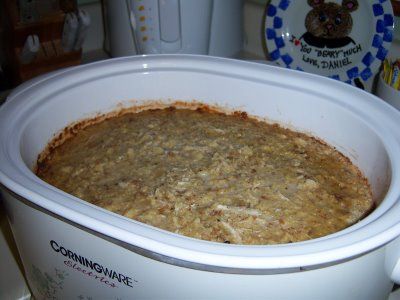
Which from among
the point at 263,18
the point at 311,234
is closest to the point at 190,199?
the point at 311,234

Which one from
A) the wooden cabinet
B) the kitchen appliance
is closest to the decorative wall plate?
the kitchen appliance

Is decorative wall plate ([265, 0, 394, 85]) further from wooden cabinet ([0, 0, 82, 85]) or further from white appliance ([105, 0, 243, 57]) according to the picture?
wooden cabinet ([0, 0, 82, 85])

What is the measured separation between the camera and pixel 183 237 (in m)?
0.47

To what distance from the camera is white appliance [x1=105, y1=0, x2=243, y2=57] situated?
97 centimetres

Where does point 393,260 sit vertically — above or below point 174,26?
below

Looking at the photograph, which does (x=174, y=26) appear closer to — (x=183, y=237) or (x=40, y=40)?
(x=40, y=40)

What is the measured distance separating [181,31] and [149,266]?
0.64 meters

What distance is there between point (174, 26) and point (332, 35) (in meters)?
0.37

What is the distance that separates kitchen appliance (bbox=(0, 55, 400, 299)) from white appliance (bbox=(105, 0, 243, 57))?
0.42 feet

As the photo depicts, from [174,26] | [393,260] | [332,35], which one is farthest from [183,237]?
[332,35]

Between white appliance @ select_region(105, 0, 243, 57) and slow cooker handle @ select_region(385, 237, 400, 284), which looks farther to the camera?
white appliance @ select_region(105, 0, 243, 57)

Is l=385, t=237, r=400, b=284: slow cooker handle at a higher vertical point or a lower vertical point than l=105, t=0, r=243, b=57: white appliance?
lower

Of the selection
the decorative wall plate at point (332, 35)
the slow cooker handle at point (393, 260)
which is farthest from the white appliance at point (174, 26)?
the slow cooker handle at point (393, 260)

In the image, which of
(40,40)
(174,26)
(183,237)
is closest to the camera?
(183,237)
